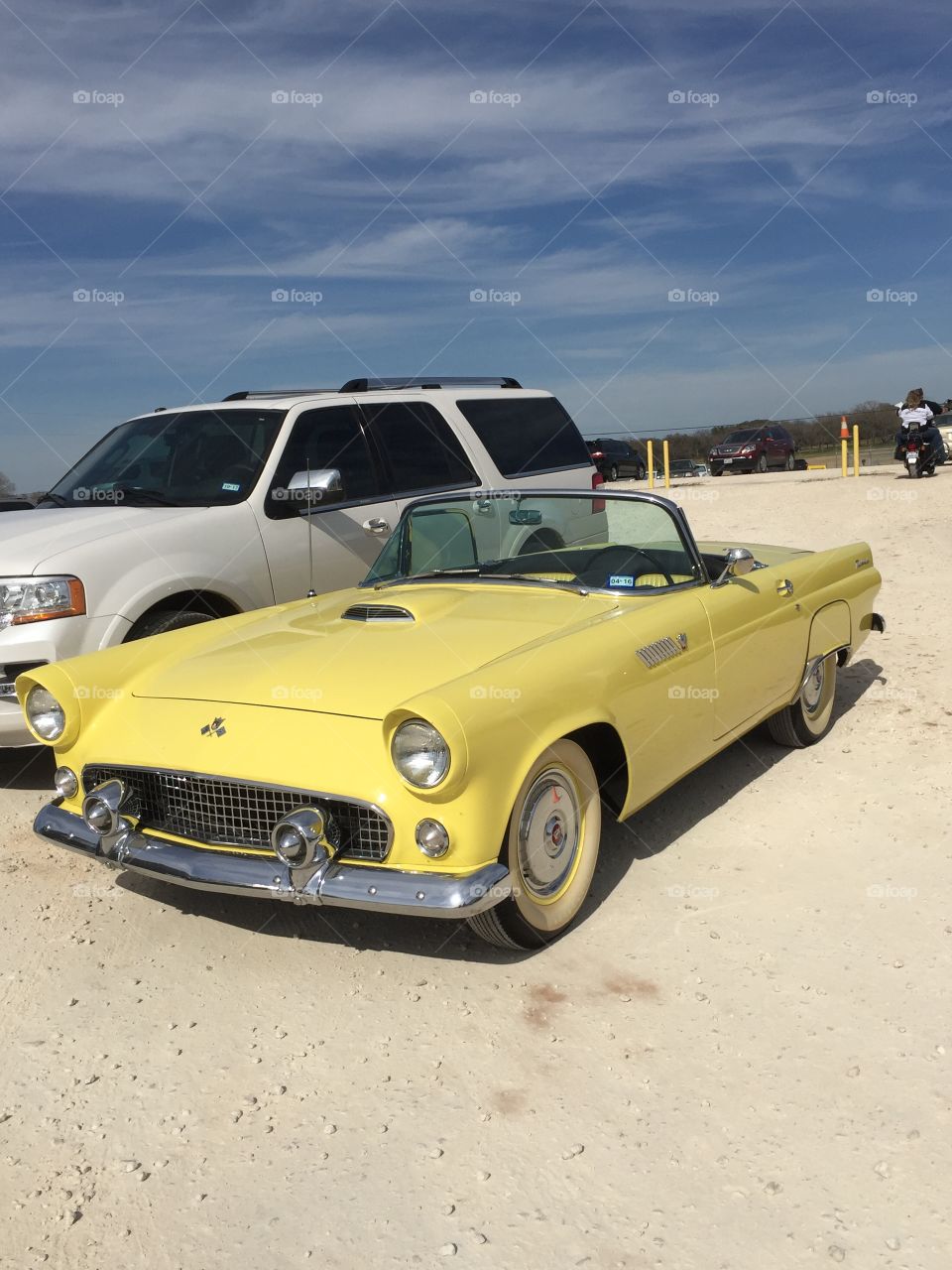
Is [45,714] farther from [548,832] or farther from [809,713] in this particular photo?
[809,713]

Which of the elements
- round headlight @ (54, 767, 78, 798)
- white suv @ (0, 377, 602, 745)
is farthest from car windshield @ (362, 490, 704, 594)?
round headlight @ (54, 767, 78, 798)

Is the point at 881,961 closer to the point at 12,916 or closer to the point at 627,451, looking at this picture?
the point at 12,916

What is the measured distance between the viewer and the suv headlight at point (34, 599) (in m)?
5.33

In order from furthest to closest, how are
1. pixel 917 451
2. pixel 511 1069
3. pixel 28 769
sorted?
pixel 917 451 < pixel 28 769 < pixel 511 1069

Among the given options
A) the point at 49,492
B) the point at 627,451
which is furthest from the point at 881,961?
the point at 627,451

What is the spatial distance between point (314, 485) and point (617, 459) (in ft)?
81.7

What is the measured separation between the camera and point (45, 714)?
4.21 m

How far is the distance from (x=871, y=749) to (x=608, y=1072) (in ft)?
10.9

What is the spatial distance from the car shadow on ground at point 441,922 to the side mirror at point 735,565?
1.03 metres

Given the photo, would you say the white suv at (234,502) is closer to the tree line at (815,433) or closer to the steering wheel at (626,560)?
the steering wheel at (626,560)

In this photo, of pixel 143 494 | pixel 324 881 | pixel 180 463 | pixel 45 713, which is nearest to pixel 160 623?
pixel 143 494

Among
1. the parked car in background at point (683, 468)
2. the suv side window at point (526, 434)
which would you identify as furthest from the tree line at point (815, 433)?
the suv side window at point (526, 434)

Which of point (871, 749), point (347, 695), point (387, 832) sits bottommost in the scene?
point (871, 749)

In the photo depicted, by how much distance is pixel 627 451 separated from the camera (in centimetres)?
3116
